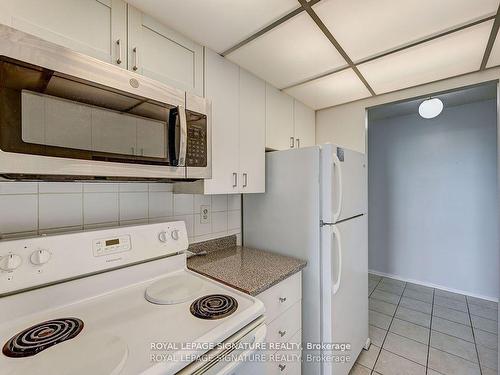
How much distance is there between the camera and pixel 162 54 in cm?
122

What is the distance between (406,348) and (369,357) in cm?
36

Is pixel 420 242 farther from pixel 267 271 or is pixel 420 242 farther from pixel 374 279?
pixel 267 271

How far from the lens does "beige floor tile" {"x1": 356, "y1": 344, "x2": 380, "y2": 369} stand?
1.84 m

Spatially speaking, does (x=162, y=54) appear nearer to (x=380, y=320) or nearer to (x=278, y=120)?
(x=278, y=120)

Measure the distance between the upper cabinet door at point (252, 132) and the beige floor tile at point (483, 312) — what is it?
271 cm

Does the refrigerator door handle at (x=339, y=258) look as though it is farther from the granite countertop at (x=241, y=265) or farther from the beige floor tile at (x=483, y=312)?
the beige floor tile at (x=483, y=312)

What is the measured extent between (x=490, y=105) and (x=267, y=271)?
3.26 metres

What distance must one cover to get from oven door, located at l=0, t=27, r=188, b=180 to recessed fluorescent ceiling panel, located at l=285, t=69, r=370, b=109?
1.27 meters

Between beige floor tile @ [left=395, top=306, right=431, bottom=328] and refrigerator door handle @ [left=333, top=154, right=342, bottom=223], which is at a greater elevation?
refrigerator door handle @ [left=333, top=154, right=342, bottom=223]

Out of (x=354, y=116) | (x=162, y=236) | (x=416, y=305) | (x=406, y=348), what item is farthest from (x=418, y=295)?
(x=162, y=236)

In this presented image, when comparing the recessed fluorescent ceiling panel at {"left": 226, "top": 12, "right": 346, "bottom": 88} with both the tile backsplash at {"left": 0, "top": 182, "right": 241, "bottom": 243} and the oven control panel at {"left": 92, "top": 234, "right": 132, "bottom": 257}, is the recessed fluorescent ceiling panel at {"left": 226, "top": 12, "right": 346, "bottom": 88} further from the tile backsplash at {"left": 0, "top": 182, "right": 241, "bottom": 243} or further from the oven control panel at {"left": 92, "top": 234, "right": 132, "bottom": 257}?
the oven control panel at {"left": 92, "top": 234, "right": 132, "bottom": 257}

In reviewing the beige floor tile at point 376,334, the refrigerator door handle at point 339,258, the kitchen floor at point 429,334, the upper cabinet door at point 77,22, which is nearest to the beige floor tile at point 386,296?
the kitchen floor at point 429,334

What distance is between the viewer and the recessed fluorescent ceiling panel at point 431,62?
1.33 meters

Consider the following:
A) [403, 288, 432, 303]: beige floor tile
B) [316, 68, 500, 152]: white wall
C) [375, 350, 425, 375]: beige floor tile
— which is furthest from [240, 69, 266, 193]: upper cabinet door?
[403, 288, 432, 303]: beige floor tile
